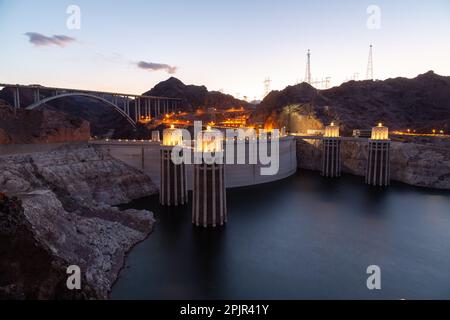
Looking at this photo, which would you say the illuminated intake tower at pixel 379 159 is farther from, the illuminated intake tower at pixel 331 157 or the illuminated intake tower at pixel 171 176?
the illuminated intake tower at pixel 171 176

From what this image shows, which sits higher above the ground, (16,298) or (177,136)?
(177,136)

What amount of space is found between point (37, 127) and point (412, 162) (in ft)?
207

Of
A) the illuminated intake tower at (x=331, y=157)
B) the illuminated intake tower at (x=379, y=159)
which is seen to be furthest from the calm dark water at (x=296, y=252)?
the illuminated intake tower at (x=331, y=157)

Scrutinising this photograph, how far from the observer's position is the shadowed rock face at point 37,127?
4149cm

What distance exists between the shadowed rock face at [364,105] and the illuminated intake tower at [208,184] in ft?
167

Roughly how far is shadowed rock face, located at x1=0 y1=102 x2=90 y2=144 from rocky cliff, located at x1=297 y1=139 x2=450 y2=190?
51.1 m

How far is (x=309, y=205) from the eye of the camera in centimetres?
4319

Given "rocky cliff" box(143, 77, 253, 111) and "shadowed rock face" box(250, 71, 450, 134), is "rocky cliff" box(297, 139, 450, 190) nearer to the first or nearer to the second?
"shadowed rock face" box(250, 71, 450, 134)

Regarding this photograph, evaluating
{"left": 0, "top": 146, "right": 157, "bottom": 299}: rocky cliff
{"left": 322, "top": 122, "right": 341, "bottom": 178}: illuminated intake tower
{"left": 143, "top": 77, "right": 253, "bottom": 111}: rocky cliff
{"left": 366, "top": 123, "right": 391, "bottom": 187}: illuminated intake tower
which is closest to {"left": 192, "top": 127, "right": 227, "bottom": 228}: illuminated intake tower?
{"left": 0, "top": 146, "right": 157, "bottom": 299}: rocky cliff

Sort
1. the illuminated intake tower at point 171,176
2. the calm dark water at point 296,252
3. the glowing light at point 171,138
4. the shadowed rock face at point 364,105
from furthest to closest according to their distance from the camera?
the shadowed rock face at point 364,105
the glowing light at point 171,138
the illuminated intake tower at point 171,176
the calm dark water at point 296,252

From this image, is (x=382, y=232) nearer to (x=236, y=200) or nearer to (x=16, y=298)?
(x=236, y=200)

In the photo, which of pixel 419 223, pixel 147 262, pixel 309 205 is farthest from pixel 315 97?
pixel 147 262

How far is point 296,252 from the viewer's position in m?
27.9

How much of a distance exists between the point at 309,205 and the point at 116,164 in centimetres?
2985
